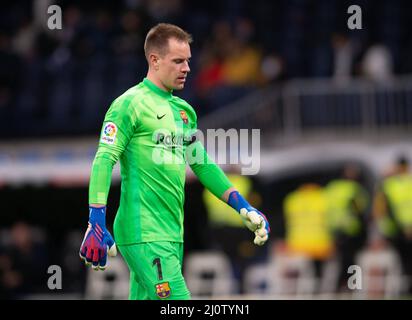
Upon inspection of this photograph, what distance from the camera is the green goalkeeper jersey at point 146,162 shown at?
21.9ft

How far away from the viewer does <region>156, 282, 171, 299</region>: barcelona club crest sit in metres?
6.57

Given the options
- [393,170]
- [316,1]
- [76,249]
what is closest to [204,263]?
[76,249]

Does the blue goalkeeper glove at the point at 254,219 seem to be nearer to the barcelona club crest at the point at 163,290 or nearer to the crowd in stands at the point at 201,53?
the barcelona club crest at the point at 163,290

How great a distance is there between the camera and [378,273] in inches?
607

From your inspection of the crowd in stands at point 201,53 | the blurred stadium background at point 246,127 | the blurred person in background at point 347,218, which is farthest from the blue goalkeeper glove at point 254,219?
the crowd in stands at point 201,53

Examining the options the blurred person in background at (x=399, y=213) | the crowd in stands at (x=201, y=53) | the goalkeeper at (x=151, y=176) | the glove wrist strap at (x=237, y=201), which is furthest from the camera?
the crowd in stands at (x=201, y=53)

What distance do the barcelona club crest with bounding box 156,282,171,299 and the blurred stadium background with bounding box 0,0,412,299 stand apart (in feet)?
27.3

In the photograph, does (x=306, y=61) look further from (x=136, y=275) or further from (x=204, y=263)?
(x=136, y=275)

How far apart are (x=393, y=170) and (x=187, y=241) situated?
314 centimetres

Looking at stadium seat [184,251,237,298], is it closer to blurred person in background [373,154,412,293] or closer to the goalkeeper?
blurred person in background [373,154,412,293]

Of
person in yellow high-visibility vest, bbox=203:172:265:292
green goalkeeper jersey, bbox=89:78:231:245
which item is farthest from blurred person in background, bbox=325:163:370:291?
green goalkeeper jersey, bbox=89:78:231:245

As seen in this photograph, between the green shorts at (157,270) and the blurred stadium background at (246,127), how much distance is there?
821 cm

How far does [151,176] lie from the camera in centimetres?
676
